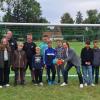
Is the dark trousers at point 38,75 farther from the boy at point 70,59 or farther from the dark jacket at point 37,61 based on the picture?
the boy at point 70,59

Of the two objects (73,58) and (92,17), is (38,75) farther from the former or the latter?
(92,17)

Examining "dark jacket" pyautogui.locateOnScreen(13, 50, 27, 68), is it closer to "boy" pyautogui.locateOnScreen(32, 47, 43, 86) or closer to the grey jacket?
"boy" pyautogui.locateOnScreen(32, 47, 43, 86)

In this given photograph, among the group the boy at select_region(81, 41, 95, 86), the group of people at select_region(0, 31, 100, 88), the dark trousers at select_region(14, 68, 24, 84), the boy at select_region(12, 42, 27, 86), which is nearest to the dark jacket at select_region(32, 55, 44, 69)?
the group of people at select_region(0, 31, 100, 88)

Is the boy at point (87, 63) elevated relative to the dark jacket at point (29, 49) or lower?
lower

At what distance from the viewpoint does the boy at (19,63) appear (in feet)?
48.4

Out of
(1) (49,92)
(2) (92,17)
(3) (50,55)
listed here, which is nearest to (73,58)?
(3) (50,55)

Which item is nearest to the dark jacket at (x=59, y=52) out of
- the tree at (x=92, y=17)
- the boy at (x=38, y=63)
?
the boy at (x=38, y=63)

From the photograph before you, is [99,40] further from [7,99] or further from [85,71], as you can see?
[7,99]

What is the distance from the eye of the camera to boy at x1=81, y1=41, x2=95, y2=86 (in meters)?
14.9

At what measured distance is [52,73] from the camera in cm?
1511

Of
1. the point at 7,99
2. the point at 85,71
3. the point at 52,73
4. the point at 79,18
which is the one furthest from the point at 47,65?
the point at 79,18

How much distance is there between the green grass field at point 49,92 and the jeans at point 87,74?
35cm

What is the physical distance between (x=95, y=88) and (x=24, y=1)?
70.7 meters

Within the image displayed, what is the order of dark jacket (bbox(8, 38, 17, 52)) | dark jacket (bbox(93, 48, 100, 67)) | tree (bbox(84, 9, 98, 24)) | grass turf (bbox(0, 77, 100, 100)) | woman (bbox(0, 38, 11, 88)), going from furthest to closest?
1. tree (bbox(84, 9, 98, 24))
2. dark jacket (bbox(93, 48, 100, 67))
3. dark jacket (bbox(8, 38, 17, 52))
4. woman (bbox(0, 38, 11, 88))
5. grass turf (bbox(0, 77, 100, 100))
